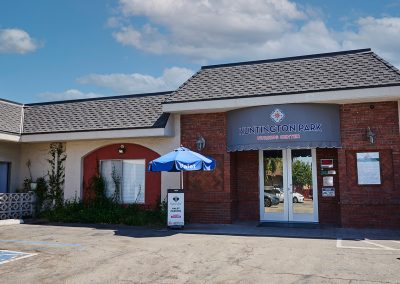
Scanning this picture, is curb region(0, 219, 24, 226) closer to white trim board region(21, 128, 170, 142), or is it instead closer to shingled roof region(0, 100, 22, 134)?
white trim board region(21, 128, 170, 142)

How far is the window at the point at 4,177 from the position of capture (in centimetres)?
1639

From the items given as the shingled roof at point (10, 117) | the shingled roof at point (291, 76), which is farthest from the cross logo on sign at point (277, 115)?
the shingled roof at point (10, 117)

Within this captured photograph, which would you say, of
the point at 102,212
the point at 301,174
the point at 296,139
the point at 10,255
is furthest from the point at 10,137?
the point at 301,174

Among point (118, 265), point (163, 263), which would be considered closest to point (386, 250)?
point (163, 263)

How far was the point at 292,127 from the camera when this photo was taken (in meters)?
12.4

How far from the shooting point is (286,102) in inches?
484

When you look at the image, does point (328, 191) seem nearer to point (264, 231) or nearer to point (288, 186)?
point (288, 186)

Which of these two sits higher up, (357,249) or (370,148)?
(370,148)

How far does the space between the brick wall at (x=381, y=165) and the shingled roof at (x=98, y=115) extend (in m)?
6.38

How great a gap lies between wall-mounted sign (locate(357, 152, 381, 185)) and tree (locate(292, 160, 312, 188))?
180 cm

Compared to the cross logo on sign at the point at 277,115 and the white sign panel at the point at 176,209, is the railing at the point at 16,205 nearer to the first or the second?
the white sign panel at the point at 176,209

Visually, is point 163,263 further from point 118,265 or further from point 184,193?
point 184,193

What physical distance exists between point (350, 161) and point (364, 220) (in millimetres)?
1898

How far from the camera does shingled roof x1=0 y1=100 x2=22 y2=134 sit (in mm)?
15742
